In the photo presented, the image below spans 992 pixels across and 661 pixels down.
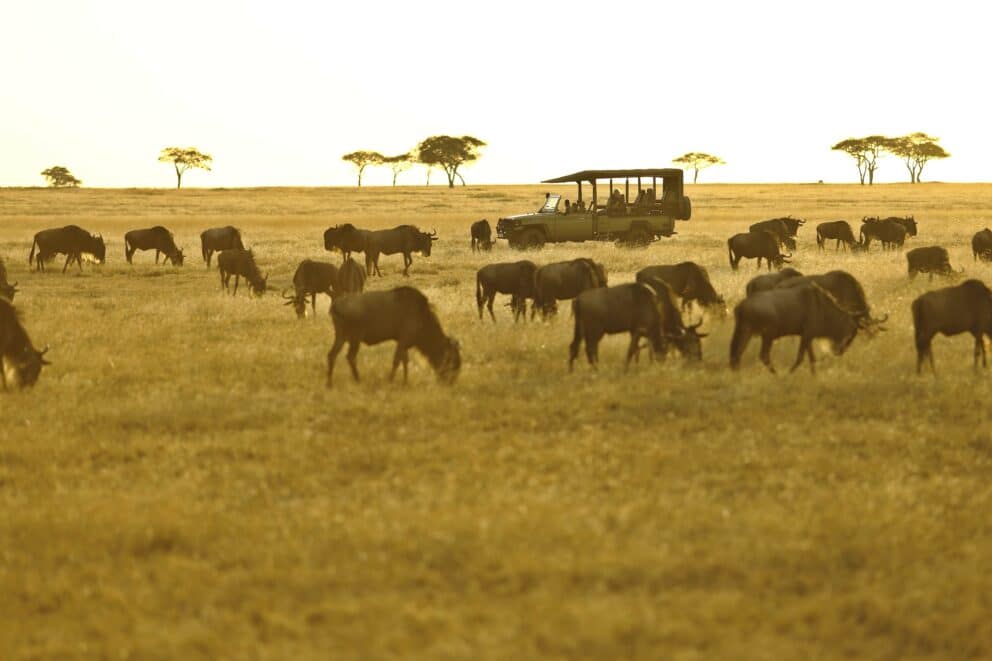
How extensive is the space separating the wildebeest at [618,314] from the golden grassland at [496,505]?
0.44 m

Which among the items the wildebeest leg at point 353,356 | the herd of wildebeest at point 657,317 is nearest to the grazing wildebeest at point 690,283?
the herd of wildebeest at point 657,317

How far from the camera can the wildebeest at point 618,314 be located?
1308cm

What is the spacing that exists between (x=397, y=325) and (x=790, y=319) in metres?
4.43

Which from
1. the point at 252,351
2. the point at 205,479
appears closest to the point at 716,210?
the point at 252,351

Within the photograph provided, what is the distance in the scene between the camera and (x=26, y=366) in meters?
12.2

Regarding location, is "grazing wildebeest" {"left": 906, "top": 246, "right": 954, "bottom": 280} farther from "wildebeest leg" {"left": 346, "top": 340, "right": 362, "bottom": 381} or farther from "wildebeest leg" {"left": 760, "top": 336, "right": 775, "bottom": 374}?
"wildebeest leg" {"left": 346, "top": 340, "right": 362, "bottom": 381}

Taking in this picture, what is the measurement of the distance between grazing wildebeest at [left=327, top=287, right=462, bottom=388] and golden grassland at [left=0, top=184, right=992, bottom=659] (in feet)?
1.21

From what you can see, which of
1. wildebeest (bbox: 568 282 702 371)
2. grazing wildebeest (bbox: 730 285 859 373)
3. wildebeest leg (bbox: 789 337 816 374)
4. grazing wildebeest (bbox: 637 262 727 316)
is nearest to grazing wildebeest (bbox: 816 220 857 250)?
grazing wildebeest (bbox: 637 262 727 316)

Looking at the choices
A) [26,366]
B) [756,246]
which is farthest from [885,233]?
[26,366]

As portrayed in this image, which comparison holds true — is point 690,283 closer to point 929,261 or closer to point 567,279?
point 567,279

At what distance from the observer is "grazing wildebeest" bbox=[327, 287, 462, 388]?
1208 centimetres

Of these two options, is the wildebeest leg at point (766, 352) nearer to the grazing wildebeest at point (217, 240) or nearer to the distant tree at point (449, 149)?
the grazing wildebeest at point (217, 240)

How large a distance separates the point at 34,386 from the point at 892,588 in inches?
374

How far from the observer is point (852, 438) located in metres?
9.79
